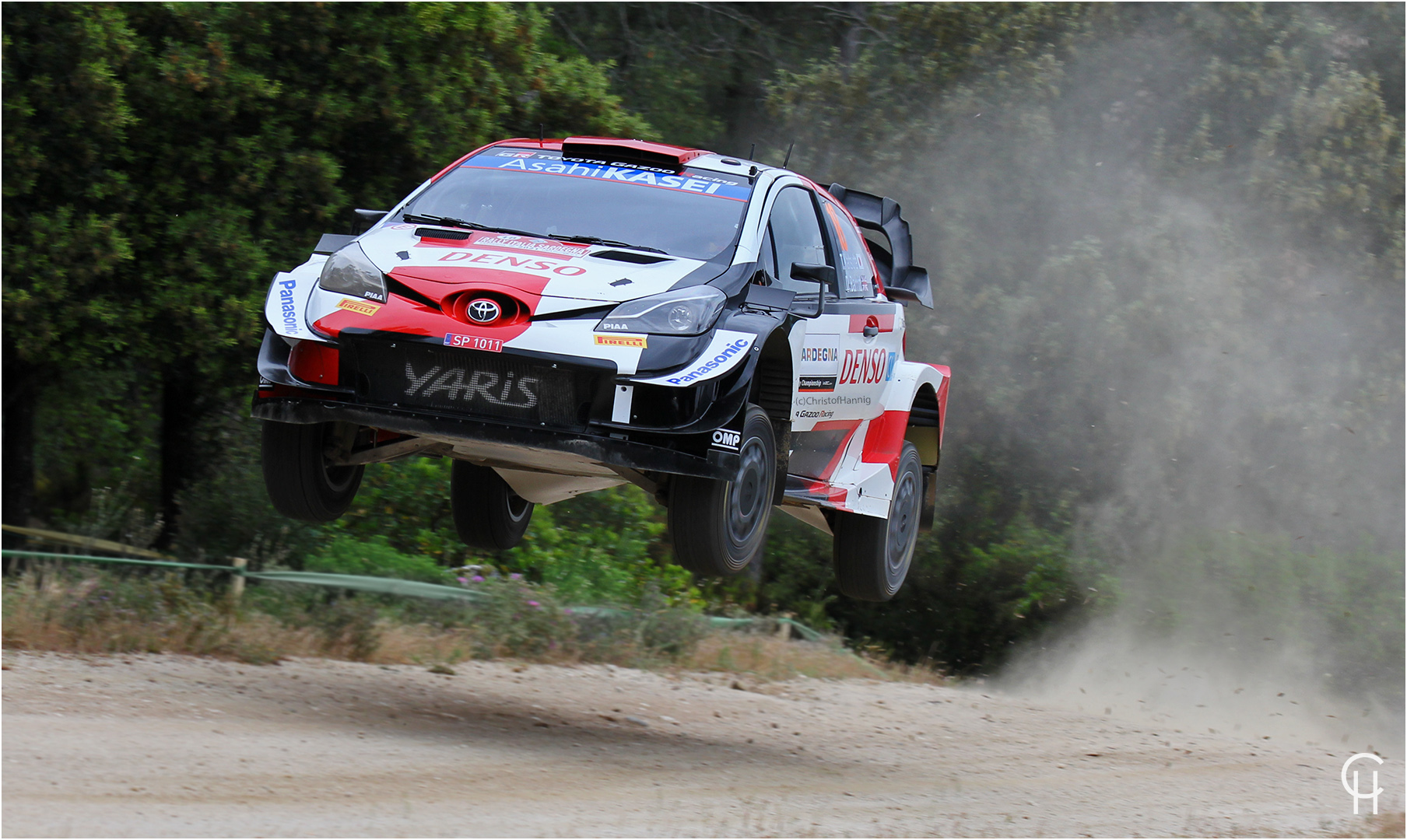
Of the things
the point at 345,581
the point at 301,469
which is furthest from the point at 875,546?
the point at 345,581

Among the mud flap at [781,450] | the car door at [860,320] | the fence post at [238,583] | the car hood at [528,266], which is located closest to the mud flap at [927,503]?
the car door at [860,320]

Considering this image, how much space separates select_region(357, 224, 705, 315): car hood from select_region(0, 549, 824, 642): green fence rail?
4.36 meters

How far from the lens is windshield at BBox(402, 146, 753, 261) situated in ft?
21.1

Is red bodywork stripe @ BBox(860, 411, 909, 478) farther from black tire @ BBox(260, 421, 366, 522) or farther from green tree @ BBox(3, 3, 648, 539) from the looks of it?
green tree @ BBox(3, 3, 648, 539)

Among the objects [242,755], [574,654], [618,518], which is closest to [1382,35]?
[618,518]

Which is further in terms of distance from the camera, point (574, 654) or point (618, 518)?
point (618, 518)

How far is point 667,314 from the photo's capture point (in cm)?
579

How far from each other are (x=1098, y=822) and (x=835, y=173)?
469 inches

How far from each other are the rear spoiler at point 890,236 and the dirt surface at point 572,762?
2.94m

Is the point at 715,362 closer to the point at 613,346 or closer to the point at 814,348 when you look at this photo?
the point at 613,346

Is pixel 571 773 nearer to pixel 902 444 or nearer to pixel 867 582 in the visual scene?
pixel 867 582

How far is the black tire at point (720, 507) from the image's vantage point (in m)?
6.12

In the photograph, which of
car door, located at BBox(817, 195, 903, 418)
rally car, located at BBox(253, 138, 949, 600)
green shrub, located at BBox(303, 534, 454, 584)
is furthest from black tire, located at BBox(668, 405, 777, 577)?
green shrub, located at BBox(303, 534, 454, 584)

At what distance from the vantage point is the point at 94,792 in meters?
5.85
